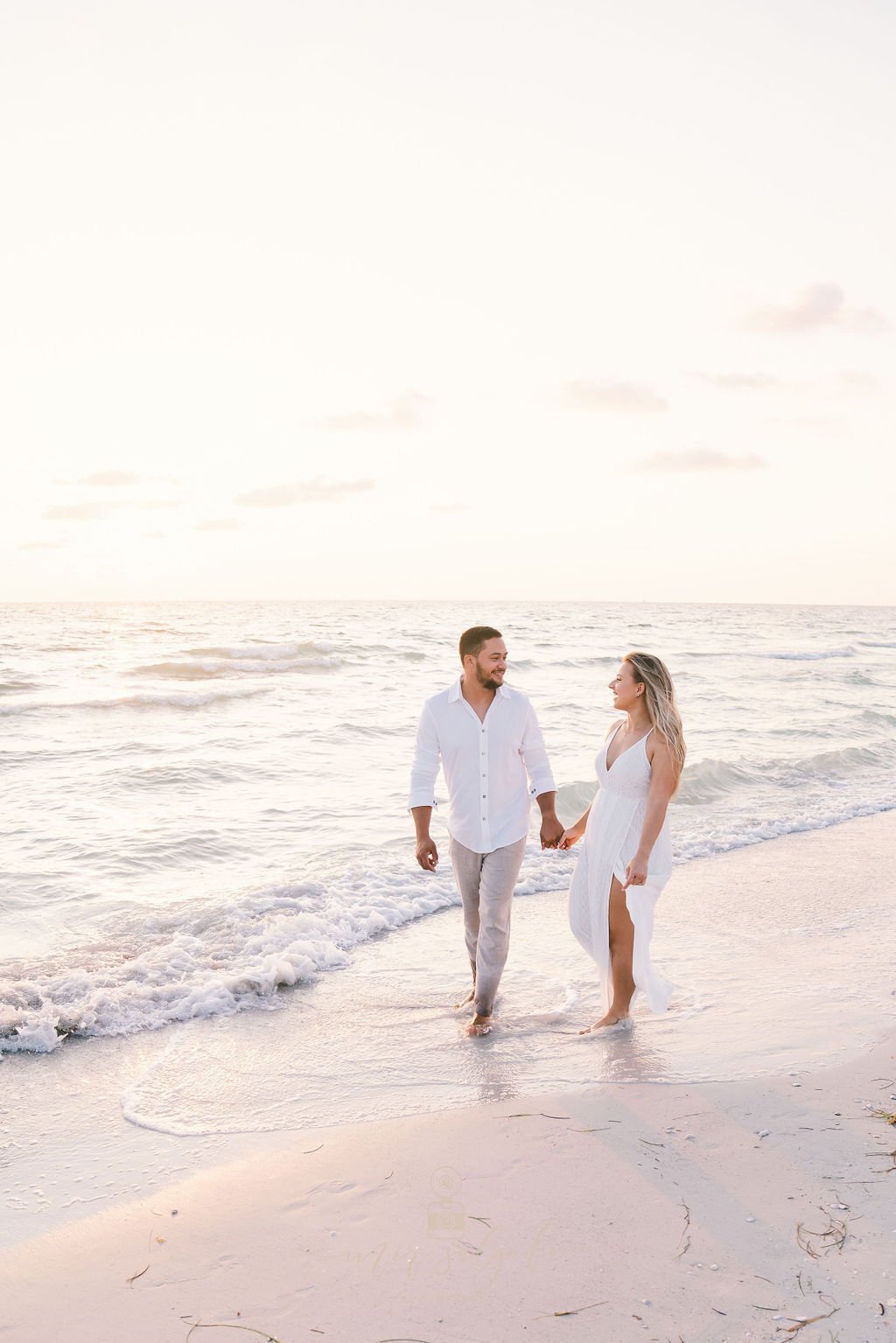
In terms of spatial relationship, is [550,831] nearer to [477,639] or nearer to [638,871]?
[638,871]

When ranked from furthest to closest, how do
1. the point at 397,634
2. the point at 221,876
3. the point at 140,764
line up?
1. the point at 397,634
2. the point at 140,764
3. the point at 221,876

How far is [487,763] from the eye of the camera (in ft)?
16.1

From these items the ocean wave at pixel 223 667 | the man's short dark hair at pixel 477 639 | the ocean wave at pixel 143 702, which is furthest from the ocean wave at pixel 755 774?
the ocean wave at pixel 223 667

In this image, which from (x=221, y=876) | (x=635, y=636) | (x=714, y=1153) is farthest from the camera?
(x=635, y=636)

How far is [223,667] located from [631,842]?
26532mm

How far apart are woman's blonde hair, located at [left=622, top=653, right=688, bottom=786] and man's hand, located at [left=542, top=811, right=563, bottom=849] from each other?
70 cm

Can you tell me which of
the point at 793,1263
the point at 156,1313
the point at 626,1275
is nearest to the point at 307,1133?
the point at 156,1313

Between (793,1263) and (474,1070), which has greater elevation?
(793,1263)

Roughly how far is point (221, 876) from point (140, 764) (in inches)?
223

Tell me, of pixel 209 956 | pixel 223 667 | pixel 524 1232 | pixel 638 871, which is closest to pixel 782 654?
pixel 223 667

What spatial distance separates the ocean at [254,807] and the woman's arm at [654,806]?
253cm

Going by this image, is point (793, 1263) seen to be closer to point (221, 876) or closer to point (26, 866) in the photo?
point (221, 876)

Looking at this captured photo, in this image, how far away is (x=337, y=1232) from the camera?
10.4 ft

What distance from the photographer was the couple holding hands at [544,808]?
15.8 feet
